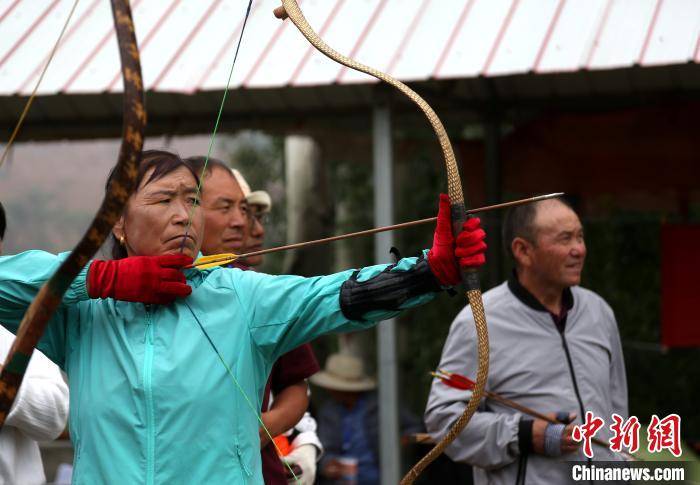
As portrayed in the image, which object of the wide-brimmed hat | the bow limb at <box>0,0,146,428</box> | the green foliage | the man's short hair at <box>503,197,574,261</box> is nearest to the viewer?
the bow limb at <box>0,0,146,428</box>

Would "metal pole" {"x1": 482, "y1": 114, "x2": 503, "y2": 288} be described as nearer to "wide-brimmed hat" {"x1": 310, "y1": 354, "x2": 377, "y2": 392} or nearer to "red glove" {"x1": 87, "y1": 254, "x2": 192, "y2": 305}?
"wide-brimmed hat" {"x1": 310, "y1": 354, "x2": 377, "y2": 392}

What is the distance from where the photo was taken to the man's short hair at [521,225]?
3.34 metres

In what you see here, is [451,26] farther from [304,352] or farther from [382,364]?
[304,352]

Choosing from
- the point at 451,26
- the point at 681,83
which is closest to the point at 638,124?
the point at 681,83

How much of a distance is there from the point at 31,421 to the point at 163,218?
0.82 metres

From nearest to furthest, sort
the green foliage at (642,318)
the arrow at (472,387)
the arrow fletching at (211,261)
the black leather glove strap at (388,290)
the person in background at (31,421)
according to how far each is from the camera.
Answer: the black leather glove strap at (388,290), the arrow fletching at (211,261), the person in background at (31,421), the arrow at (472,387), the green foliage at (642,318)

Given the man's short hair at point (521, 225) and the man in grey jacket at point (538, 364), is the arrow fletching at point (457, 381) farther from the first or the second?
the man's short hair at point (521, 225)

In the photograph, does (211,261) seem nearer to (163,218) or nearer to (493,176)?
(163,218)

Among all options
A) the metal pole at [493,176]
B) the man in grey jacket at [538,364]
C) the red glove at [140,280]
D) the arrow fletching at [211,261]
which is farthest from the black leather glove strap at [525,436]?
the metal pole at [493,176]

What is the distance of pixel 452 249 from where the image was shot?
76.2 inches

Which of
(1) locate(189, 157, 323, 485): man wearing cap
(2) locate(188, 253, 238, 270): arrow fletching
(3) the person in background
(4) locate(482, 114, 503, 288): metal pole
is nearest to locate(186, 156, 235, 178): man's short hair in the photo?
(1) locate(189, 157, 323, 485): man wearing cap

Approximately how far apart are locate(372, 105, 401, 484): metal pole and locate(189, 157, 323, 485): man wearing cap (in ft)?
3.64

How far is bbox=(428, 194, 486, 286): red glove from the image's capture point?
1.91 metres

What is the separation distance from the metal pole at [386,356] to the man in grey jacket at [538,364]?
1229 mm
